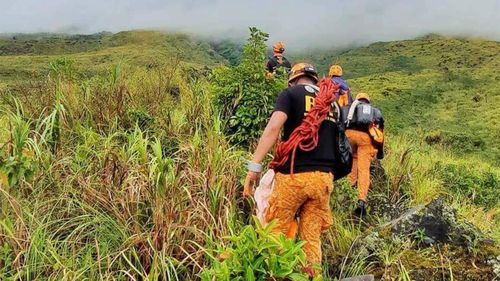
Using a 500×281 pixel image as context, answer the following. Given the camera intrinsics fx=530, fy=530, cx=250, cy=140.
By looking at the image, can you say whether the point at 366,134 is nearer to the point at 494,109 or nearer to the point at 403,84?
the point at 494,109

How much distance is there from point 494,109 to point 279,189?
154 feet

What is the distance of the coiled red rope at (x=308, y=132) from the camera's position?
429 cm

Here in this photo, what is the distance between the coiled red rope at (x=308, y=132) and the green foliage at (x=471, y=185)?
6007mm

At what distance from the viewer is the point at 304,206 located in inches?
178

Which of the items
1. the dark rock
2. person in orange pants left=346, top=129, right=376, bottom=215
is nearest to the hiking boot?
person in orange pants left=346, top=129, right=376, bottom=215

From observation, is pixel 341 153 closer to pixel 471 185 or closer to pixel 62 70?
pixel 62 70

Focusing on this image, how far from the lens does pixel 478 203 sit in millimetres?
10367

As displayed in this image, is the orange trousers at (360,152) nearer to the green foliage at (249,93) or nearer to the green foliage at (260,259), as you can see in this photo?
the green foliage at (249,93)

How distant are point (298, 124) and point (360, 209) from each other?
2.33 meters

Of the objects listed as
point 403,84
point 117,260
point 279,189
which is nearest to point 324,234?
point 279,189

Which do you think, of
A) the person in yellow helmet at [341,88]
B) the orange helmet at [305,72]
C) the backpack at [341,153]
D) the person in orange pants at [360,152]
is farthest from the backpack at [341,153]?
the person in yellow helmet at [341,88]

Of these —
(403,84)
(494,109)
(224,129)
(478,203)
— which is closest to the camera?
(224,129)

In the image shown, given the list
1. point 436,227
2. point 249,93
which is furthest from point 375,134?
point 436,227

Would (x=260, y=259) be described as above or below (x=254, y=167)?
below
